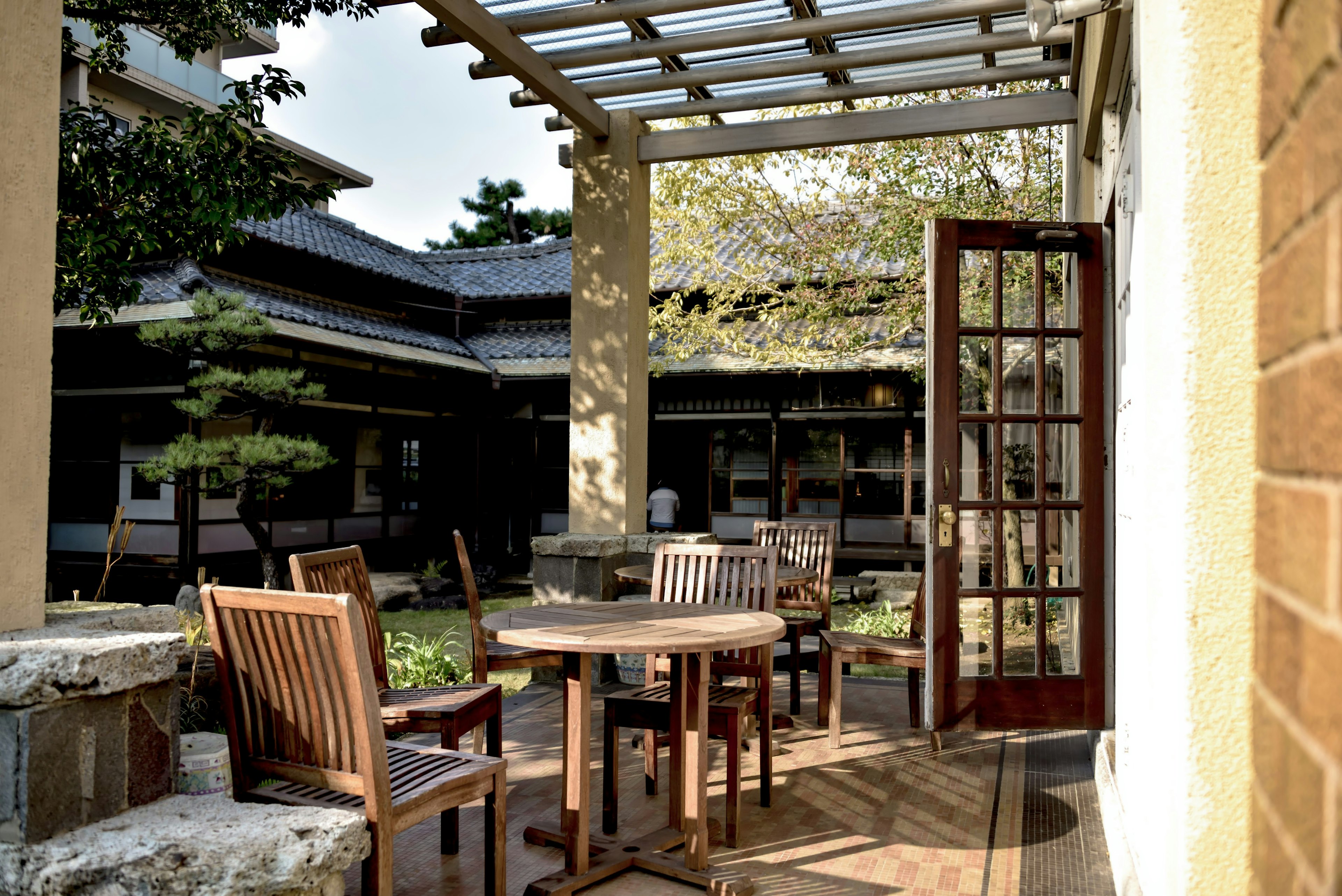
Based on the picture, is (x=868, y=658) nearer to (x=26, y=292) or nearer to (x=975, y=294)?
(x=975, y=294)

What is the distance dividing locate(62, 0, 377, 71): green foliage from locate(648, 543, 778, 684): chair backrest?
3083 mm

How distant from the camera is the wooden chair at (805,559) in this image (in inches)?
206

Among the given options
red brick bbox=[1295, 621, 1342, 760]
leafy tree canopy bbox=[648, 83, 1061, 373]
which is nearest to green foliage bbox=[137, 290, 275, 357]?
leafy tree canopy bbox=[648, 83, 1061, 373]

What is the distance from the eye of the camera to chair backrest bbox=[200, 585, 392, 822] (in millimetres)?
2006

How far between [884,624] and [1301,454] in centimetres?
627

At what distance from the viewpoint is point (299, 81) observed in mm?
4289

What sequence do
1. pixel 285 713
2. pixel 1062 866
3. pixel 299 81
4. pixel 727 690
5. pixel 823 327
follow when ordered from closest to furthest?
1. pixel 285 713
2. pixel 1062 866
3. pixel 727 690
4. pixel 299 81
5. pixel 823 327

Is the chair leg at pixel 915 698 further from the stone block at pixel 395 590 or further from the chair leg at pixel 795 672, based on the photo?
Answer: the stone block at pixel 395 590

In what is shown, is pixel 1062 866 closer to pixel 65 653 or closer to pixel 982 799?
pixel 982 799

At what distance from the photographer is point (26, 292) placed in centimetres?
206

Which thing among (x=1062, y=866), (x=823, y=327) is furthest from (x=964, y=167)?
(x=1062, y=866)

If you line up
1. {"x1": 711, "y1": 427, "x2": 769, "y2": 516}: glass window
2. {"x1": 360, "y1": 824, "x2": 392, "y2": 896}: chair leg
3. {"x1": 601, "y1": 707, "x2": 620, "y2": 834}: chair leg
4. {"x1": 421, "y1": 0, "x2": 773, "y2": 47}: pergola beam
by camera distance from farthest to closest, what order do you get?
{"x1": 711, "y1": 427, "x2": 769, "y2": 516}: glass window → {"x1": 421, "y1": 0, "x2": 773, "y2": 47}: pergola beam → {"x1": 601, "y1": 707, "x2": 620, "y2": 834}: chair leg → {"x1": 360, "y1": 824, "x2": 392, "y2": 896}: chair leg

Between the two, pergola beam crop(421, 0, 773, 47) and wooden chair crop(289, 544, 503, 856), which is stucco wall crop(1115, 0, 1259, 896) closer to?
wooden chair crop(289, 544, 503, 856)

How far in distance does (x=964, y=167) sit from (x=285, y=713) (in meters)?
6.37
